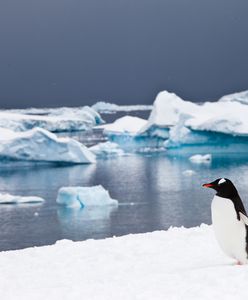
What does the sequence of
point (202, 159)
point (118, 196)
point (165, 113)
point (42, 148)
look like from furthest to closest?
point (165, 113) < point (202, 159) < point (42, 148) < point (118, 196)

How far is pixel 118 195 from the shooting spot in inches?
904

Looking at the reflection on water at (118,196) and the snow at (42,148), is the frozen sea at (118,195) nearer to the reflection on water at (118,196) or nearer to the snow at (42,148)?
the reflection on water at (118,196)

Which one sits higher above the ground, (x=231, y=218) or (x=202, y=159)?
(x=231, y=218)

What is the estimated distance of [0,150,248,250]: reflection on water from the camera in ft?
53.9

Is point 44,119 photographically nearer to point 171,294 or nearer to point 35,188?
point 35,188

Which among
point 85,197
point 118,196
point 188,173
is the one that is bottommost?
point 118,196

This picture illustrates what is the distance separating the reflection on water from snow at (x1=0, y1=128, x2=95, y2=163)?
0.60 m

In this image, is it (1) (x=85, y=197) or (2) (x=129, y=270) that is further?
(1) (x=85, y=197)

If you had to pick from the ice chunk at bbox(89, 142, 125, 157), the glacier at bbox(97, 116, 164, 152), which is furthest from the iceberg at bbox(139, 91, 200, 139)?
the ice chunk at bbox(89, 142, 125, 157)

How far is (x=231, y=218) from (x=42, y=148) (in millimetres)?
27269

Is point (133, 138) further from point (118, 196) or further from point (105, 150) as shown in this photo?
point (118, 196)

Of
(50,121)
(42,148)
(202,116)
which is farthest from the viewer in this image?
(50,121)

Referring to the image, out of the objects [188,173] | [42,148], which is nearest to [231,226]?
[188,173]

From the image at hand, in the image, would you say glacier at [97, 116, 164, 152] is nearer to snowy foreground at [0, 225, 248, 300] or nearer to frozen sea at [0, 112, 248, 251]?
frozen sea at [0, 112, 248, 251]
